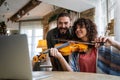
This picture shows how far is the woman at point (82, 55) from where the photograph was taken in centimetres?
174

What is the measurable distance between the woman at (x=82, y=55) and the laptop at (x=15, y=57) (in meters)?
0.80

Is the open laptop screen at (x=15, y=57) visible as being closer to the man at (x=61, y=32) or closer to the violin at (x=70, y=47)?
the violin at (x=70, y=47)

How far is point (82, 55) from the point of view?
1.79 metres

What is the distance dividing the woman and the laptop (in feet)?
2.62

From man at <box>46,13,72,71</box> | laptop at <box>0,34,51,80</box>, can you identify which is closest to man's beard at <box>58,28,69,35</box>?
man at <box>46,13,72,71</box>

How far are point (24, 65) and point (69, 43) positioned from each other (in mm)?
1201

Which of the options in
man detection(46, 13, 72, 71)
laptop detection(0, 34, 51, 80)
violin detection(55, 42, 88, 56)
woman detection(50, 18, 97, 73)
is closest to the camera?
laptop detection(0, 34, 51, 80)

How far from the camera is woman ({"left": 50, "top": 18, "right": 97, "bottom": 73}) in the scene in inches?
68.3

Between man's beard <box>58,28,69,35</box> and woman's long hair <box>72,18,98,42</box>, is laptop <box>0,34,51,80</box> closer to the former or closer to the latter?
woman's long hair <box>72,18,98,42</box>

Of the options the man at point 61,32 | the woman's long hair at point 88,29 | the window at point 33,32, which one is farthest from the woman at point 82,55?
the window at point 33,32

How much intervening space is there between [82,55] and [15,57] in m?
0.99

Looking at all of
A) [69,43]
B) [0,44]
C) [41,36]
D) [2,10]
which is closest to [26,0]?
[2,10]

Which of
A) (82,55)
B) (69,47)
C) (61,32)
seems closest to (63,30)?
(61,32)

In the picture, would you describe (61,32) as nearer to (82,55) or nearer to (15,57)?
(82,55)
